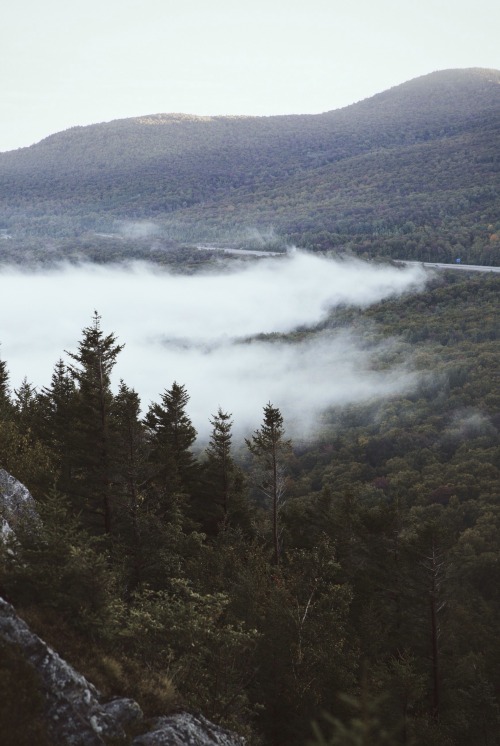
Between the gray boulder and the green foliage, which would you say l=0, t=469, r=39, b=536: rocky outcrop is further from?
the gray boulder

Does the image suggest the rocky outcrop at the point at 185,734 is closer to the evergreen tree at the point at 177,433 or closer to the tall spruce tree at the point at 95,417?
the tall spruce tree at the point at 95,417

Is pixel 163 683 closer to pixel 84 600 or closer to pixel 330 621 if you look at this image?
pixel 84 600

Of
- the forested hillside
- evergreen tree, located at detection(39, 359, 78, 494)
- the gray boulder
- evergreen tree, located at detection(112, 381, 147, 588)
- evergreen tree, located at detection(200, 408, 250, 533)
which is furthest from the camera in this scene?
evergreen tree, located at detection(200, 408, 250, 533)

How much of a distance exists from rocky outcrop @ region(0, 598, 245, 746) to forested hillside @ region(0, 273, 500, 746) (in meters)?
0.67

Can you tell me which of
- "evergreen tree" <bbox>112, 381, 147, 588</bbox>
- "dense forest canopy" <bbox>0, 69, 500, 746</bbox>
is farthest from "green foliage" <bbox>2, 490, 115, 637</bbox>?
"evergreen tree" <bbox>112, 381, 147, 588</bbox>

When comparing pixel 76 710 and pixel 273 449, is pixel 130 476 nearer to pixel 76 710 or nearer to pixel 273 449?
pixel 273 449

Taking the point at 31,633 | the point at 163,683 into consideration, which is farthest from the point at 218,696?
the point at 31,633

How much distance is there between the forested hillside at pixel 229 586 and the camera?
13117mm

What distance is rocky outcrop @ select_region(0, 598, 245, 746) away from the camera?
10531 millimetres

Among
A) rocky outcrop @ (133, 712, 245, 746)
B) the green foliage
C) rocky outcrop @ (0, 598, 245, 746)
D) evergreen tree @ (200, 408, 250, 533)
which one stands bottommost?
evergreen tree @ (200, 408, 250, 533)

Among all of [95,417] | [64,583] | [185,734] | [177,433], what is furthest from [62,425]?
[185,734]

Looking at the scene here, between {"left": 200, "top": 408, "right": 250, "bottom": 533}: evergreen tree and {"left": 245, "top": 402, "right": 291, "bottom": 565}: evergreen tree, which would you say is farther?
{"left": 200, "top": 408, "right": 250, "bottom": 533}: evergreen tree

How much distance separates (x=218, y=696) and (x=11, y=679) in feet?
23.7

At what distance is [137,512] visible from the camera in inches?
977
